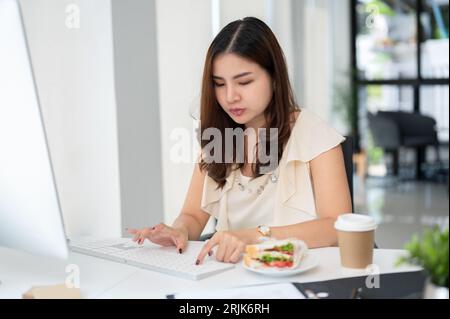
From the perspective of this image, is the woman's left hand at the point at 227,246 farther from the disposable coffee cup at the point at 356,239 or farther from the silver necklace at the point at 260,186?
the silver necklace at the point at 260,186

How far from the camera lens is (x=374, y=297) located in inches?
43.8

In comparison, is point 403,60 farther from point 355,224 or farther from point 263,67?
point 355,224

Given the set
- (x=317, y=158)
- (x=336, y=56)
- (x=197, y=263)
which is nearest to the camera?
(x=197, y=263)

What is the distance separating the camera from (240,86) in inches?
68.1

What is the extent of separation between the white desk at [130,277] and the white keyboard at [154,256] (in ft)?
0.06

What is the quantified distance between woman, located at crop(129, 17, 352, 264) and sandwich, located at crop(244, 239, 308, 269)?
0.82 ft

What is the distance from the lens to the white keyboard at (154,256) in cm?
132

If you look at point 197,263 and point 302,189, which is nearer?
point 197,263
